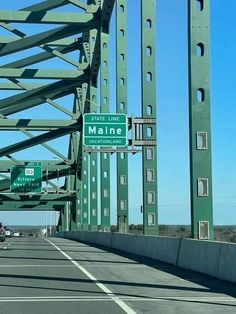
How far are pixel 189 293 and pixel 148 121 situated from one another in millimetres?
17145

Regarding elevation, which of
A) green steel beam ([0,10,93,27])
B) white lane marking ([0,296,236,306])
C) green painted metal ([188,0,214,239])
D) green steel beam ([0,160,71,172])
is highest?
green steel beam ([0,10,93,27])

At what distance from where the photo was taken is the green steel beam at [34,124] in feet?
156

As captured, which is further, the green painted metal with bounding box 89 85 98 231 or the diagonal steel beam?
the green painted metal with bounding box 89 85 98 231

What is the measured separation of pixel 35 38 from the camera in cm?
3775

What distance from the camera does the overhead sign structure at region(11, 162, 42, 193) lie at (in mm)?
58156

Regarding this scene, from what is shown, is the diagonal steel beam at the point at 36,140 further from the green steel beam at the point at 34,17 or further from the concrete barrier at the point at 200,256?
the concrete barrier at the point at 200,256

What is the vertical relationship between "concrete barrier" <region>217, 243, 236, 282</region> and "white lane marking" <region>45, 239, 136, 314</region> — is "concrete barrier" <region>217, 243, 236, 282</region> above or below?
above

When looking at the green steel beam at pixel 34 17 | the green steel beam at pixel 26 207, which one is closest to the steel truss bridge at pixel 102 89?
the green steel beam at pixel 34 17

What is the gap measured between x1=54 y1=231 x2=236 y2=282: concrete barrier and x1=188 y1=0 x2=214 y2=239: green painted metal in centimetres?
99

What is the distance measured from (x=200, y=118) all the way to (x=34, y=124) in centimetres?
2937

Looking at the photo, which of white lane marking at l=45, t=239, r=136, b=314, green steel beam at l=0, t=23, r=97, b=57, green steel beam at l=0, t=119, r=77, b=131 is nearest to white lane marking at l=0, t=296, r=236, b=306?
white lane marking at l=45, t=239, r=136, b=314

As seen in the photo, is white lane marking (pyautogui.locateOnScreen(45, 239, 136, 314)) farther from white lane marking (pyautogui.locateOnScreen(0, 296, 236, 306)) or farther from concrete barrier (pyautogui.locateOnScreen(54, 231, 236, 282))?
concrete barrier (pyautogui.locateOnScreen(54, 231, 236, 282))

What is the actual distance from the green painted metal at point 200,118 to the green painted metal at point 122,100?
17181 millimetres

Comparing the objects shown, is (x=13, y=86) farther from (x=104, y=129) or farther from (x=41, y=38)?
(x=104, y=129)
